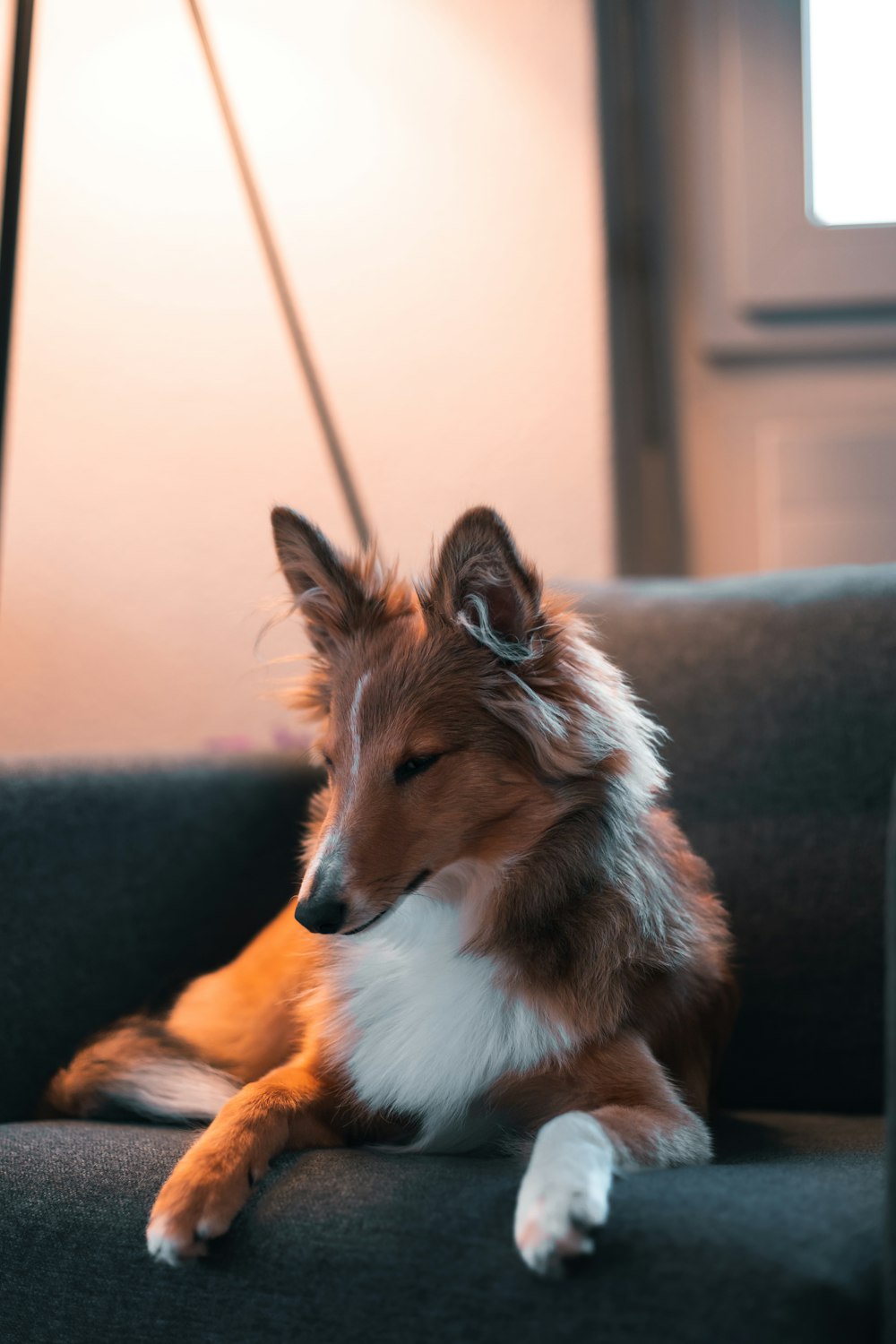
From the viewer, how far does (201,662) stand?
108 inches

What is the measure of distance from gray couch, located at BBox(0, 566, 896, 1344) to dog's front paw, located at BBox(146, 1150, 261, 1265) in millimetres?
27

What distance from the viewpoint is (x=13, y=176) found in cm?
237

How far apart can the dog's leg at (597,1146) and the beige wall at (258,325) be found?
152 centimetres

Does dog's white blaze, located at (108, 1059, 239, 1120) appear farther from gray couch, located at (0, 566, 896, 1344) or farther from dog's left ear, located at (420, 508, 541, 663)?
dog's left ear, located at (420, 508, 541, 663)

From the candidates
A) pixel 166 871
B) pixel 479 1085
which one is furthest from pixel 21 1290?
pixel 166 871

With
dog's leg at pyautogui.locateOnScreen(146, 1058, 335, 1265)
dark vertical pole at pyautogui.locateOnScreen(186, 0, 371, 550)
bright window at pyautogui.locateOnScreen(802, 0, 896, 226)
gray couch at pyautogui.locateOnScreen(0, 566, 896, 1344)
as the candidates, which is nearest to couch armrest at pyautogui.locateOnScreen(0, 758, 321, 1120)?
gray couch at pyautogui.locateOnScreen(0, 566, 896, 1344)

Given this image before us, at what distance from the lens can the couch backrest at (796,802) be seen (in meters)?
1.88

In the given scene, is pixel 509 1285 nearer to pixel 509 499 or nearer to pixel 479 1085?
pixel 479 1085

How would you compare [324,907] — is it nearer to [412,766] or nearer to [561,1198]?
[412,766]

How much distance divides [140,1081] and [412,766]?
615 millimetres

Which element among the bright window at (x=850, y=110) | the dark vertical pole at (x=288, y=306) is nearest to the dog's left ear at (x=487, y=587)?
the dark vertical pole at (x=288, y=306)

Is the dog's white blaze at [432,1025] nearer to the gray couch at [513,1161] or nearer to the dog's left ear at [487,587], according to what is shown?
the gray couch at [513,1161]

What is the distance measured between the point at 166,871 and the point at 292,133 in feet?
5.89

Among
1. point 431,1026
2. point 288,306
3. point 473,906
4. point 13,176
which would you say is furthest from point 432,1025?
point 13,176
